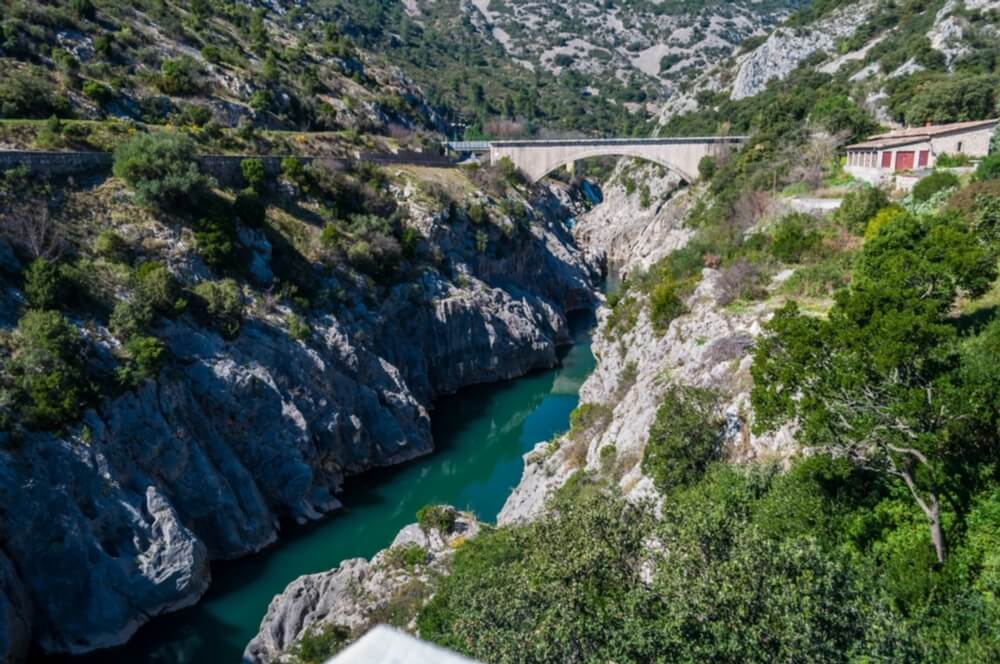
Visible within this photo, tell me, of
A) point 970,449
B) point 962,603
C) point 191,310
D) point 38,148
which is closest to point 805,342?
point 970,449

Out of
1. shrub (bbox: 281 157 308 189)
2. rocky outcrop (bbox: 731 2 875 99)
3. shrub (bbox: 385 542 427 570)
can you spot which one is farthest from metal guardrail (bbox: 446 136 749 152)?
shrub (bbox: 385 542 427 570)

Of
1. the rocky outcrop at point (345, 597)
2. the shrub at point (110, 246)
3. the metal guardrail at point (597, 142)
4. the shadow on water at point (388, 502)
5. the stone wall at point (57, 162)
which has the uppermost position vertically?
the stone wall at point (57, 162)

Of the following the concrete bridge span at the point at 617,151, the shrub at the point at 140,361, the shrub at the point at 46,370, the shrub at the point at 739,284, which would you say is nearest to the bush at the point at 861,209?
the shrub at the point at 739,284

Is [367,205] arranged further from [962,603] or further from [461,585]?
[962,603]

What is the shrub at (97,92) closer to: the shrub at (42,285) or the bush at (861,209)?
the shrub at (42,285)

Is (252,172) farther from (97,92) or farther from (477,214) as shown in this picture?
(477,214)

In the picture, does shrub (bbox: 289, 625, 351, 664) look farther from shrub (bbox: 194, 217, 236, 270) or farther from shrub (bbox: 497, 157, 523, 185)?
shrub (bbox: 497, 157, 523, 185)
